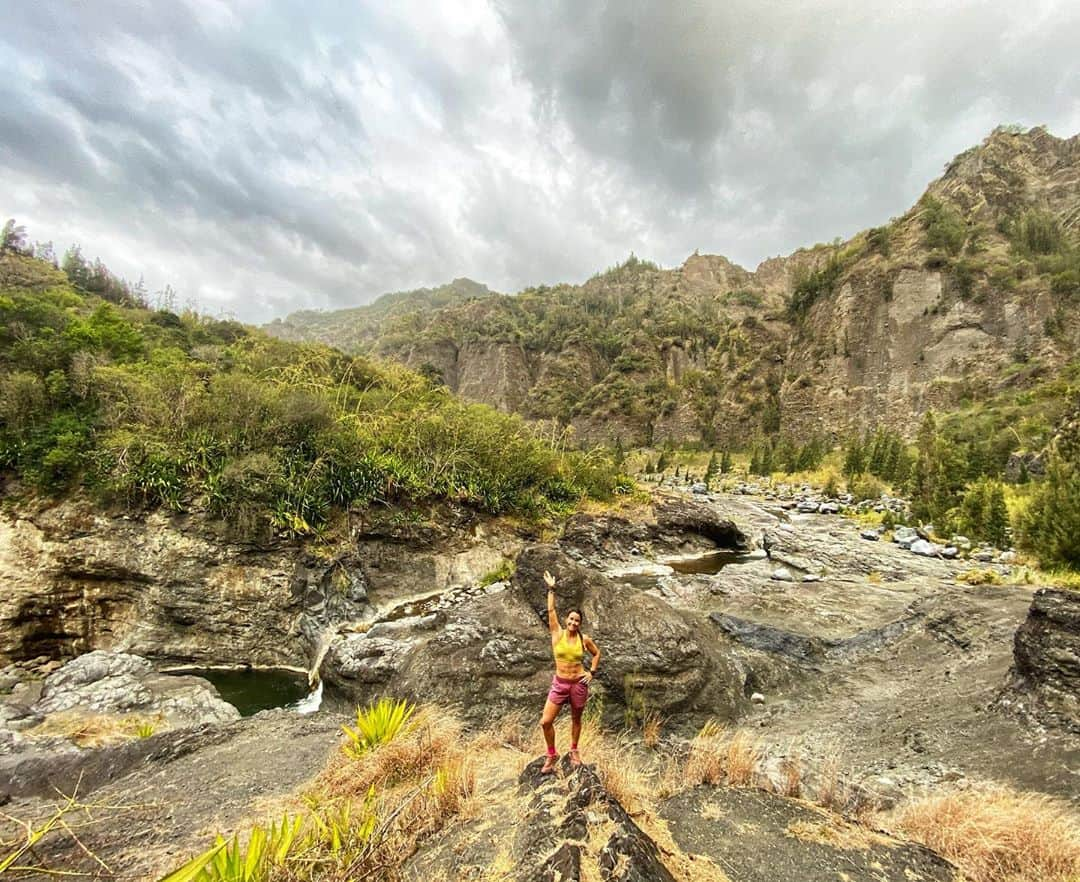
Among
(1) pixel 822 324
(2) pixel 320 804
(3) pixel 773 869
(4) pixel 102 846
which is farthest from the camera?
(1) pixel 822 324

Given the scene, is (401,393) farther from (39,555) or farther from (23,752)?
(23,752)

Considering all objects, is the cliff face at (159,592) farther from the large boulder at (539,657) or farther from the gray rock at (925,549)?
the gray rock at (925,549)

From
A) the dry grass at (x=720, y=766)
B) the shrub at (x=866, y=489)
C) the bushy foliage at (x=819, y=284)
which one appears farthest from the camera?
the bushy foliage at (x=819, y=284)

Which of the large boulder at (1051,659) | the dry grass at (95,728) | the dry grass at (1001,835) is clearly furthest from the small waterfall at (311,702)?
the large boulder at (1051,659)

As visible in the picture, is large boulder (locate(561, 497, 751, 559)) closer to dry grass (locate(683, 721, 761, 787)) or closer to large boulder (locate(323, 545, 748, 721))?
large boulder (locate(323, 545, 748, 721))

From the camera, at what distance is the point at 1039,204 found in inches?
1767

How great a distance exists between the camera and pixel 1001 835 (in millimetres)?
2980

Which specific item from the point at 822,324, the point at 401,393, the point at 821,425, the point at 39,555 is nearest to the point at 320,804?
the point at 39,555

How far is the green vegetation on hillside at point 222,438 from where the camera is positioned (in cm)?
1036

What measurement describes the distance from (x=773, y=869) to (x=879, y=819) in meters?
1.41

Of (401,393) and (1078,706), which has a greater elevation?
(401,393)

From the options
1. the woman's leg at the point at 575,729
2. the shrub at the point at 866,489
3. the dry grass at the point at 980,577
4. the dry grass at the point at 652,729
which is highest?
the shrub at the point at 866,489

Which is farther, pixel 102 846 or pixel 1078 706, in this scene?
pixel 1078 706

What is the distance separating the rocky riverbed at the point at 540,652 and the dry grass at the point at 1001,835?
0.78 meters
